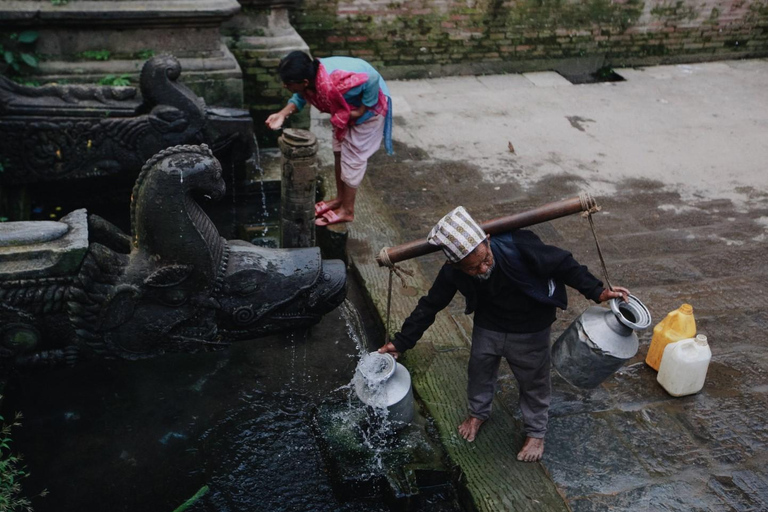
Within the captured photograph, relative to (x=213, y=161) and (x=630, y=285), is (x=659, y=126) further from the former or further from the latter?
(x=213, y=161)

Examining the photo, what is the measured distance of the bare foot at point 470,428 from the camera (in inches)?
154

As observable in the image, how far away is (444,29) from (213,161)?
256 inches

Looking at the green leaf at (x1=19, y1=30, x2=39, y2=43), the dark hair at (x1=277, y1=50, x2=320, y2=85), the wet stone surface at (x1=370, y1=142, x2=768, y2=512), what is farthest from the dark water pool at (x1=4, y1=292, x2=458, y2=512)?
the green leaf at (x1=19, y1=30, x2=39, y2=43)

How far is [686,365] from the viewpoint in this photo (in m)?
4.14

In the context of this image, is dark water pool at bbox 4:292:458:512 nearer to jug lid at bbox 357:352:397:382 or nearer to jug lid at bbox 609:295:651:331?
jug lid at bbox 357:352:397:382

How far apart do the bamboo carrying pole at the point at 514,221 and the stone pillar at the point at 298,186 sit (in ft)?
3.88

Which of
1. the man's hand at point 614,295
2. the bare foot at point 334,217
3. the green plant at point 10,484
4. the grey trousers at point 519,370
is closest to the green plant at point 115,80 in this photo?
the bare foot at point 334,217

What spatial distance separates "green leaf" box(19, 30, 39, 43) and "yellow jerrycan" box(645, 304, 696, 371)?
541 cm

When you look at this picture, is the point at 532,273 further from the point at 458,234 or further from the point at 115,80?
the point at 115,80

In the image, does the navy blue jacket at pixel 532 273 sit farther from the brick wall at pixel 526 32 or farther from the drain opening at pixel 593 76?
the drain opening at pixel 593 76

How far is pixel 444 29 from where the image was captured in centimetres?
941

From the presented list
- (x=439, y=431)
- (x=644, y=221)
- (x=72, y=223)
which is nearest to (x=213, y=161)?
(x=72, y=223)

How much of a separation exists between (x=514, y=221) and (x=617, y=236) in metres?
2.78

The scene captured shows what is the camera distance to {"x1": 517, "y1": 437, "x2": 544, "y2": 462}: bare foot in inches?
149
